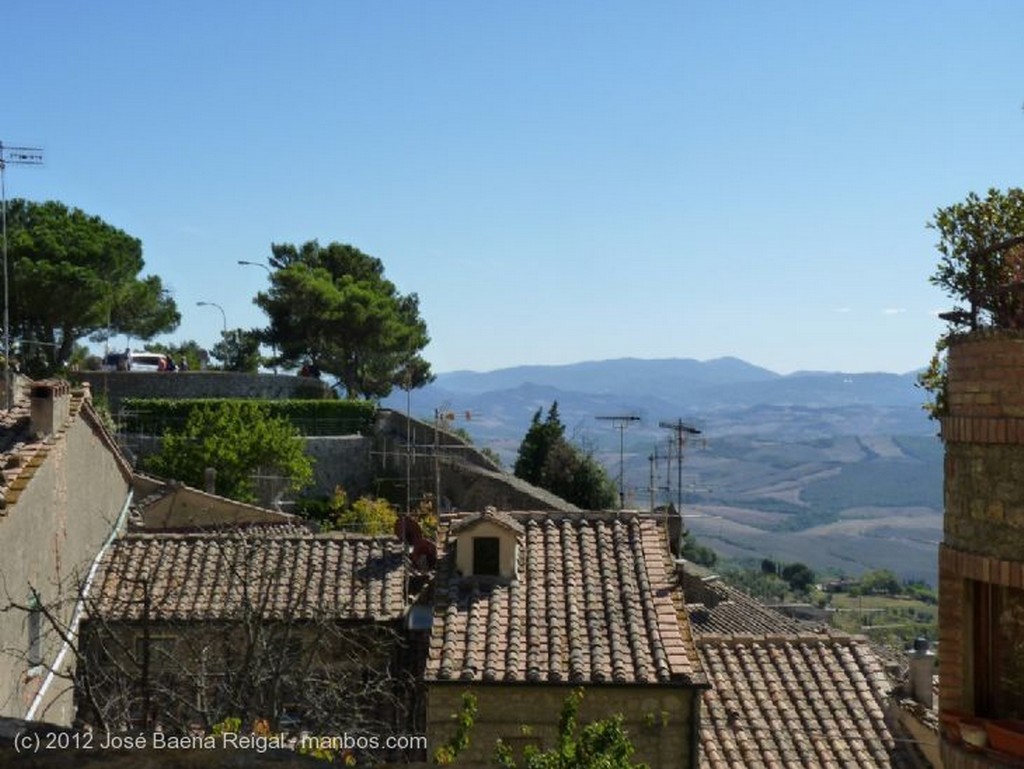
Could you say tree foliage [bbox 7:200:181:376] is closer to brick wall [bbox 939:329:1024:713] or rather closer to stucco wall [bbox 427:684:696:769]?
stucco wall [bbox 427:684:696:769]

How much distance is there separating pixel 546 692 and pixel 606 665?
26.2 inches

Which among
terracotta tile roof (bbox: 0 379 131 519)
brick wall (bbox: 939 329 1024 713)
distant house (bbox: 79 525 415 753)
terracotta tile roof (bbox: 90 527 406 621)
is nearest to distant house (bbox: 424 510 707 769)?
distant house (bbox: 79 525 415 753)

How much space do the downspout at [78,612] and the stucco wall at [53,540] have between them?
3.5 inches

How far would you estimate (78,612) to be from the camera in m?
15.7

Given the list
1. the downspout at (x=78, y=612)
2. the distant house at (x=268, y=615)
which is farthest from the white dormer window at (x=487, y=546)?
the downspout at (x=78, y=612)

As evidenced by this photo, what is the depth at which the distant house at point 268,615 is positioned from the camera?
43.5 feet

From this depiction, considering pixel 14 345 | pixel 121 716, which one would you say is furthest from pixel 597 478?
pixel 121 716

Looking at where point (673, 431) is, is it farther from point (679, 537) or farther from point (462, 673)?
point (462, 673)

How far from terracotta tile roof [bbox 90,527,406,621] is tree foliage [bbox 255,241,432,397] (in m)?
28.4

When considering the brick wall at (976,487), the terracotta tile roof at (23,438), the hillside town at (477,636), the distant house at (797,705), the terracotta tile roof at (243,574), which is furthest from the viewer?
the terracotta tile roof at (243,574)

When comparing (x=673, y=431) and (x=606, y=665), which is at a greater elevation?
(x=673, y=431)

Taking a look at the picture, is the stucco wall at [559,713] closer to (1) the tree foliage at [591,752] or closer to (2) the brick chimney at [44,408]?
(1) the tree foliage at [591,752]

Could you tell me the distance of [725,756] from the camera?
1371cm

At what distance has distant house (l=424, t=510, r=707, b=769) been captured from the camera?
43.0 feet
